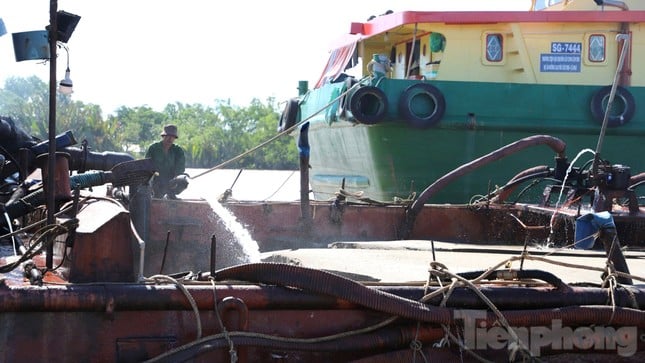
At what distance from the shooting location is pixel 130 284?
10.7 ft

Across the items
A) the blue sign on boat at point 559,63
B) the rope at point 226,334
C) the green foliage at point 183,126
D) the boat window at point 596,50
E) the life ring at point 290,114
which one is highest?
the boat window at point 596,50

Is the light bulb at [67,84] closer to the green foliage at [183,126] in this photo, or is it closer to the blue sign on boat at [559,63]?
the blue sign on boat at [559,63]

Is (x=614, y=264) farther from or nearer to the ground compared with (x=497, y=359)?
farther from the ground

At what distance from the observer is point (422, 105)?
12422mm

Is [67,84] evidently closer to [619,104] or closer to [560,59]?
[619,104]

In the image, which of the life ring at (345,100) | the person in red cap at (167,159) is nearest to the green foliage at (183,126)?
the life ring at (345,100)

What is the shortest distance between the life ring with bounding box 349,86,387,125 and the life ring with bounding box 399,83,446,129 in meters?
0.27

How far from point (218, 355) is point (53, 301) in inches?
23.6

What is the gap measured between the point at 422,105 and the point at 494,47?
1.58 m

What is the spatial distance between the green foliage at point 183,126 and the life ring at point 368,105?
22738mm

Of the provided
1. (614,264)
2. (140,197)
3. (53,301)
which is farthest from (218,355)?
(140,197)

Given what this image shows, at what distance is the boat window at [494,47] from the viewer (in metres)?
13.0

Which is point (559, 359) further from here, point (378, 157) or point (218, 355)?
point (378, 157)

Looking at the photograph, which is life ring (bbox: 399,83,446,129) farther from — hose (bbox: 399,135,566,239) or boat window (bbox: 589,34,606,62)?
hose (bbox: 399,135,566,239)
